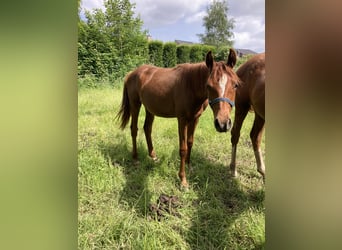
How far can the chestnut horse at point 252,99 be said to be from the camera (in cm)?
128

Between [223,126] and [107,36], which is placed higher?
[107,36]

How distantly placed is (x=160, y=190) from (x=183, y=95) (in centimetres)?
69

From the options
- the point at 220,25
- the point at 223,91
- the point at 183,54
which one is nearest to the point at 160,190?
the point at 223,91

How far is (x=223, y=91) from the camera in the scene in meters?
1.12

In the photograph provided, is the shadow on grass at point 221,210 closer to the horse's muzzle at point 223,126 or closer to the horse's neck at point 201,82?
the horse's muzzle at point 223,126

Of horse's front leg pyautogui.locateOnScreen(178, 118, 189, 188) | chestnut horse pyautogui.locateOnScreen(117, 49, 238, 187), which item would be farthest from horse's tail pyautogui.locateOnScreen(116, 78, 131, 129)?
horse's front leg pyautogui.locateOnScreen(178, 118, 189, 188)

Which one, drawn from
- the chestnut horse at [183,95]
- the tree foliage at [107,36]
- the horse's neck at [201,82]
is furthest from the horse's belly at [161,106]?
the tree foliage at [107,36]

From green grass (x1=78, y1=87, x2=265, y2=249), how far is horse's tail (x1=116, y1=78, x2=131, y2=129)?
75mm

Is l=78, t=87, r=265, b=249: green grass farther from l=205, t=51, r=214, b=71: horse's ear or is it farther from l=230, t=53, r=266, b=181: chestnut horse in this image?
l=205, t=51, r=214, b=71: horse's ear

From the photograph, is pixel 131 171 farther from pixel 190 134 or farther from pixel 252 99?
pixel 252 99

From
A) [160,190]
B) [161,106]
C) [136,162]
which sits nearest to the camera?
[160,190]
